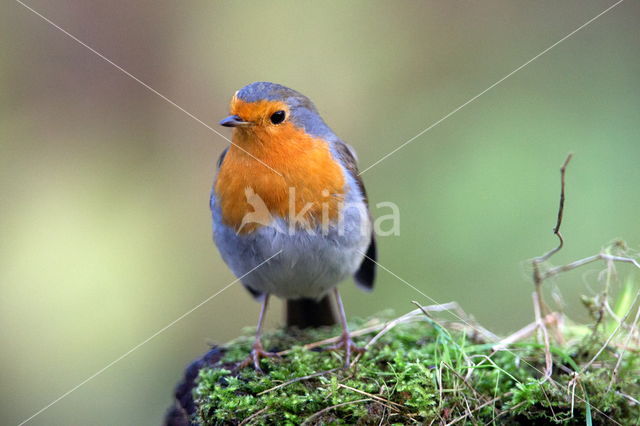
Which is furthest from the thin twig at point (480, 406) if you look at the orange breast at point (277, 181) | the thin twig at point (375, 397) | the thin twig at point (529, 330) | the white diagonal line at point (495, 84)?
the white diagonal line at point (495, 84)

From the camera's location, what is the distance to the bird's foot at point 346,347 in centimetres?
307

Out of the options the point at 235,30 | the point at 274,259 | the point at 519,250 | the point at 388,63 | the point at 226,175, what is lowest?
the point at 519,250

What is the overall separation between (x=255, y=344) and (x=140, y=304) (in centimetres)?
307

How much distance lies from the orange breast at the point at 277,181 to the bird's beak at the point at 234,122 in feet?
0.26

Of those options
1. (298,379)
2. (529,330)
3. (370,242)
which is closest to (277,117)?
(370,242)

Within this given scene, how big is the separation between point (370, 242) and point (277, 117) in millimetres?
1236

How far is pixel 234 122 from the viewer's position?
326cm

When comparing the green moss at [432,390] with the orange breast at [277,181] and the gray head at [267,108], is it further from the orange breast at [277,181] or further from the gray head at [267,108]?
the gray head at [267,108]

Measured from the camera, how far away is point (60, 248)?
6281mm

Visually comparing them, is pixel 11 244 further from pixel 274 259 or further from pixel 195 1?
pixel 274 259

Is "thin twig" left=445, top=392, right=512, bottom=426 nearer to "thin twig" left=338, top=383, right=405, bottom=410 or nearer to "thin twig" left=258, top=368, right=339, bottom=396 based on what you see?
"thin twig" left=338, top=383, right=405, bottom=410

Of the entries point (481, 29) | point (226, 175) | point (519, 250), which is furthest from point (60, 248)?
point (481, 29)

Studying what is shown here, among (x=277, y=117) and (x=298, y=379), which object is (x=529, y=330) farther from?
(x=277, y=117)

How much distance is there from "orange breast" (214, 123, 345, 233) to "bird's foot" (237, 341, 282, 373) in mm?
662
